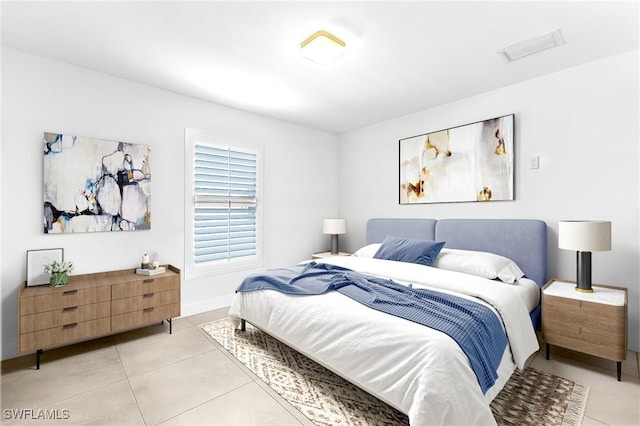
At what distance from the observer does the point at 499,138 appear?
3.23 meters

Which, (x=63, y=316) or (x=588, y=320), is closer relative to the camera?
(x=588, y=320)

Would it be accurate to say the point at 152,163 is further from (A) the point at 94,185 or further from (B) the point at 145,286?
(B) the point at 145,286

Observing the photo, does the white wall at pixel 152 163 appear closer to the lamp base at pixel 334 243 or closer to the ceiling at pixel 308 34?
the ceiling at pixel 308 34

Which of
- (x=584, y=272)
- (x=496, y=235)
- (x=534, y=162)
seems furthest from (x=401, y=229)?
(x=584, y=272)

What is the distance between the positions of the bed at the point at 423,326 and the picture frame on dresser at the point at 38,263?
5.41ft

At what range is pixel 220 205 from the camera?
3.78 metres

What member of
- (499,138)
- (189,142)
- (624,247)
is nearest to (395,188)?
(499,138)

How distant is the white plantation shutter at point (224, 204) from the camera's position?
142 inches

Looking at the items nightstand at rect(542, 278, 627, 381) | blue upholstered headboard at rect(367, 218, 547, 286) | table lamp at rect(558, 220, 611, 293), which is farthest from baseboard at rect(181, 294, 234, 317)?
table lamp at rect(558, 220, 611, 293)

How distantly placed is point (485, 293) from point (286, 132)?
3.41 m

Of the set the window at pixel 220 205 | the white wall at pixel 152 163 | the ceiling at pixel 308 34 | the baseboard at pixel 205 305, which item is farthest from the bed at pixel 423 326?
the ceiling at pixel 308 34

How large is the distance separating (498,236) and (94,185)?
13.5ft

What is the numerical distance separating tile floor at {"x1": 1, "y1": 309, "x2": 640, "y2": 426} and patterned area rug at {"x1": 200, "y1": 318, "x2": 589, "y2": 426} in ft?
0.24

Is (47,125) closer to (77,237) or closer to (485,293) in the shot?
(77,237)
